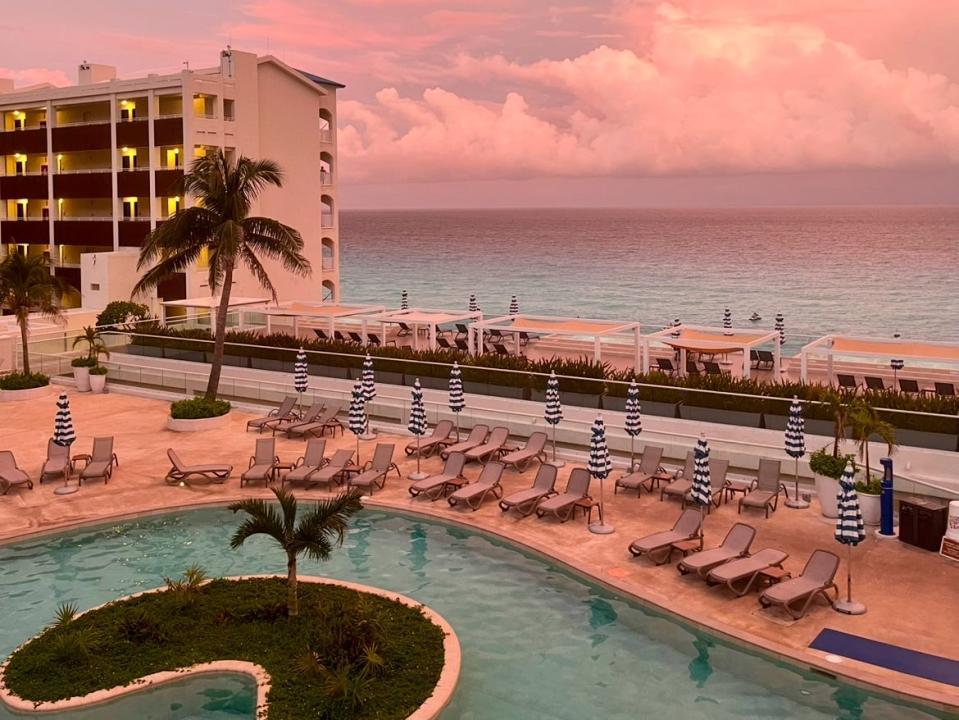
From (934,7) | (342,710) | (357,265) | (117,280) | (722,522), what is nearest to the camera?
(342,710)

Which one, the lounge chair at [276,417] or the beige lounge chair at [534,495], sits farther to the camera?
the lounge chair at [276,417]

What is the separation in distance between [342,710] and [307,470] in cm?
1001

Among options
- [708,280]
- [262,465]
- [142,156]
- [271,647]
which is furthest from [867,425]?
[708,280]

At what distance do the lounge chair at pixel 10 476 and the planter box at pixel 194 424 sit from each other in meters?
5.60

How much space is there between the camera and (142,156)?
54.4 meters

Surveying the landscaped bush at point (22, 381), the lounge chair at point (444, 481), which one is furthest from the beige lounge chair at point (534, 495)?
the landscaped bush at point (22, 381)

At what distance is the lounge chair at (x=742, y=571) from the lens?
15.5 m

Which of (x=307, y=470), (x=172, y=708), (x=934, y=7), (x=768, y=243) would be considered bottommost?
(x=172, y=708)

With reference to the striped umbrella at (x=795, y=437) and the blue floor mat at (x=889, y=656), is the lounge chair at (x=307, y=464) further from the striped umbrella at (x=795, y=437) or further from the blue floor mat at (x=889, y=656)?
the blue floor mat at (x=889, y=656)

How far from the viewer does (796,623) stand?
14.5 m

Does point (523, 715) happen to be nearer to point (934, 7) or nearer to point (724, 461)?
point (724, 461)

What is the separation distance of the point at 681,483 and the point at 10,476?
14.3m

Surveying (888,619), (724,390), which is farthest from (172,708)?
(724,390)

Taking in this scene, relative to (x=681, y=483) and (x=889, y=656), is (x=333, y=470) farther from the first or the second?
(x=889, y=656)
